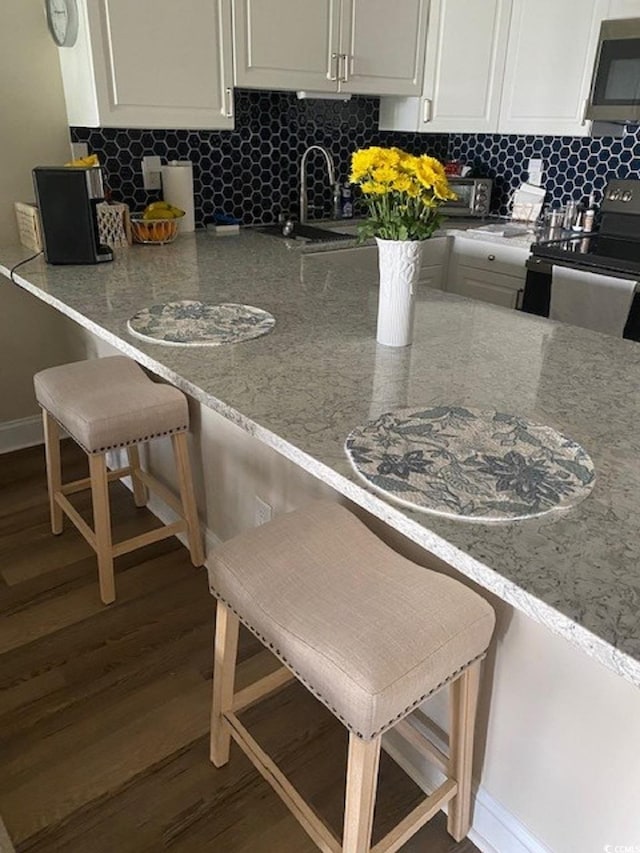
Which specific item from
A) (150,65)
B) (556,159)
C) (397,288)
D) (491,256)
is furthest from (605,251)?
(150,65)

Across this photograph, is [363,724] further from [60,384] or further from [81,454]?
[81,454]

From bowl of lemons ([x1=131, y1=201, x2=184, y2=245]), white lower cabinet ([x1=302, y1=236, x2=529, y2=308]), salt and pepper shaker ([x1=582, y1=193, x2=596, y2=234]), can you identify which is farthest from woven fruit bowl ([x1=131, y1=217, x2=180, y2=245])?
salt and pepper shaker ([x1=582, y1=193, x2=596, y2=234])

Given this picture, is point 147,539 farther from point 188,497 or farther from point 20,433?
point 20,433

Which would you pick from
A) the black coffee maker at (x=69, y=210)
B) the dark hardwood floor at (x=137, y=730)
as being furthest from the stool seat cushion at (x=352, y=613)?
the black coffee maker at (x=69, y=210)

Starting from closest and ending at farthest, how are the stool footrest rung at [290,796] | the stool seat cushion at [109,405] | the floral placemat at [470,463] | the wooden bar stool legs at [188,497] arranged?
the floral placemat at [470,463] → the stool footrest rung at [290,796] → the stool seat cushion at [109,405] → the wooden bar stool legs at [188,497]

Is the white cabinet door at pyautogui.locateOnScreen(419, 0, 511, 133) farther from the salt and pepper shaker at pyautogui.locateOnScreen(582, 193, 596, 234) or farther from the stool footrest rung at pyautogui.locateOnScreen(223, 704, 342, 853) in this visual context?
the stool footrest rung at pyautogui.locateOnScreen(223, 704, 342, 853)

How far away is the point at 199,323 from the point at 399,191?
0.61m

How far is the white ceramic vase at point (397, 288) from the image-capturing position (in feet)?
4.50

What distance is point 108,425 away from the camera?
1.84 m

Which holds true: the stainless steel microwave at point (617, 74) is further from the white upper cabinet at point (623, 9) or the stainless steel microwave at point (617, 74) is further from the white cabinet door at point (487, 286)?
the white cabinet door at point (487, 286)

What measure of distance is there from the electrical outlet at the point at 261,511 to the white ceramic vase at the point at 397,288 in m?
0.64

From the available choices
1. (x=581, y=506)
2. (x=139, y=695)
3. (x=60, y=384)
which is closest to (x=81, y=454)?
(x=60, y=384)

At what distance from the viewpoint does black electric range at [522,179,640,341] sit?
2572mm

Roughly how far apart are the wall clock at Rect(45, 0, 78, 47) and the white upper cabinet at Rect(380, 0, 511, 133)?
167cm
